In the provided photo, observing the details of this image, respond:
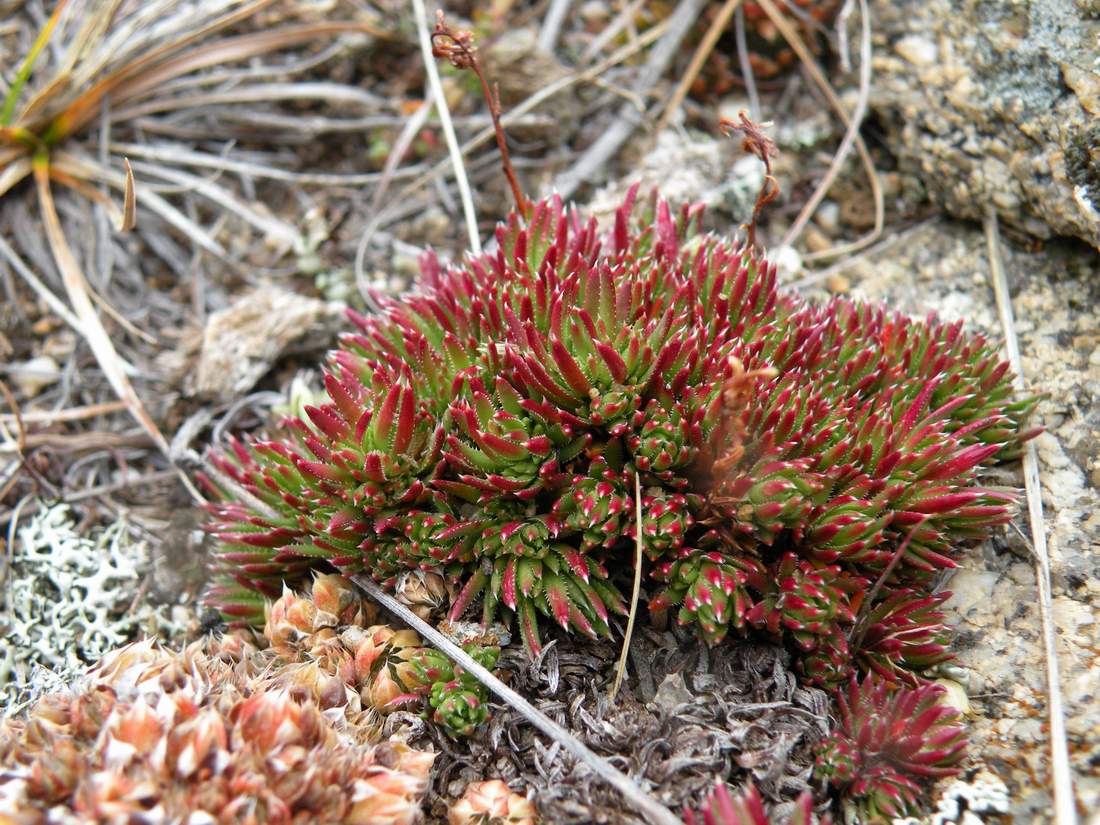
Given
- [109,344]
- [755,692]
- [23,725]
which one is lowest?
[755,692]

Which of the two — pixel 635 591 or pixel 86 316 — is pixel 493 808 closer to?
pixel 635 591

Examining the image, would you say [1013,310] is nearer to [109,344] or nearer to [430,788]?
[430,788]

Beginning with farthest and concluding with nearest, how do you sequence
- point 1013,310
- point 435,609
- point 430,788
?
point 1013,310 < point 435,609 < point 430,788

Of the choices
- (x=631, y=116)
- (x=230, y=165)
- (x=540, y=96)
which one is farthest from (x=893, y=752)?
(x=230, y=165)

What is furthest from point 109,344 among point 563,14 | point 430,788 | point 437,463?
point 563,14

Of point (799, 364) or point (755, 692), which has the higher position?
point (799, 364)

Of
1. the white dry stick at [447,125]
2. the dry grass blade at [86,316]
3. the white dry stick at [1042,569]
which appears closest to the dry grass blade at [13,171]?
the dry grass blade at [86,316]

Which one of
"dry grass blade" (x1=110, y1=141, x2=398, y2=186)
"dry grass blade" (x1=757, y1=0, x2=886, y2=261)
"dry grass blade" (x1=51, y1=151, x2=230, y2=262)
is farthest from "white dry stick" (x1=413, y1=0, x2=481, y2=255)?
"dry grass blade" (x1=757, y1=0, x2=886, y2=261)

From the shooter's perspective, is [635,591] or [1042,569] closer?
[635,591]
